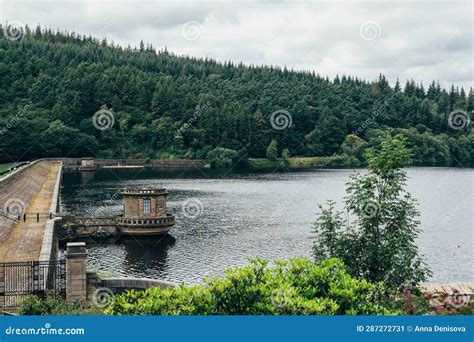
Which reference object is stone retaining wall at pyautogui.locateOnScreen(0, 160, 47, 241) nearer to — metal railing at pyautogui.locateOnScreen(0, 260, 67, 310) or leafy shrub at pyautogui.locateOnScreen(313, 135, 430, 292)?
metal railing at pyautogui.locateOnScreen(0, 260, 67, 310)

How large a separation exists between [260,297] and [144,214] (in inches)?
1671

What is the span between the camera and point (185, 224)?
58.9 metres

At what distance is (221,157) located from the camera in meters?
146

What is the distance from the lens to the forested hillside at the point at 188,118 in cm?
15038

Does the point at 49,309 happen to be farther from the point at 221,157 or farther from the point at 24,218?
the point at 221,157

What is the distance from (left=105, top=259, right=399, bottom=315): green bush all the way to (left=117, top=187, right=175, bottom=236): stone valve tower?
4038cm

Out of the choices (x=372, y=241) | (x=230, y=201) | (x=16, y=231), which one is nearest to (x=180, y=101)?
(x=230, y=201)

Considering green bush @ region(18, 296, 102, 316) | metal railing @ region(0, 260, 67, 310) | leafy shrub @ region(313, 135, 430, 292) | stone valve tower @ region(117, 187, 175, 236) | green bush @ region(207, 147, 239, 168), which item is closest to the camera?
green bush @ region(18, 296, 102, 316)

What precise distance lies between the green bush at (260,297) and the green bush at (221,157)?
436 feet

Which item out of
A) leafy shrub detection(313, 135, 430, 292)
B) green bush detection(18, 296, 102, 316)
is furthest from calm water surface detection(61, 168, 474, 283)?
leafy shrub detection(313, 135, 430, 292)

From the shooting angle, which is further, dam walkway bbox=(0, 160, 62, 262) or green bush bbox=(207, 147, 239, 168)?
green bush bbox=(207, 147, 239, 168)

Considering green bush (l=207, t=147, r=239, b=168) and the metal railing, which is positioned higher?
green bush (l=207, t=147, r=239, b=168)

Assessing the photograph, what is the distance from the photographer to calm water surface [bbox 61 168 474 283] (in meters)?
41.9

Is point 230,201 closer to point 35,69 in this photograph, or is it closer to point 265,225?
point 265,225
